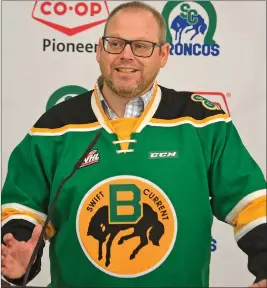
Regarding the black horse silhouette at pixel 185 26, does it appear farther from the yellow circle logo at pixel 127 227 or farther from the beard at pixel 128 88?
the yellow circle logo at pixel 127 227

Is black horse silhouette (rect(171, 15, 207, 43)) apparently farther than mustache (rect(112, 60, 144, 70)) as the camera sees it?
Yes

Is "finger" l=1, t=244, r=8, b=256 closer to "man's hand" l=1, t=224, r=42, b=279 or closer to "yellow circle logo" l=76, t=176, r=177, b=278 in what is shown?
"man's hand" l=1, t=224, r=42, b=279

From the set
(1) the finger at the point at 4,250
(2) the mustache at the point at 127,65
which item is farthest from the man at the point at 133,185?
(1) the finger at the point at 4,250

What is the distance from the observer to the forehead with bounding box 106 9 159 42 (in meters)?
1.06

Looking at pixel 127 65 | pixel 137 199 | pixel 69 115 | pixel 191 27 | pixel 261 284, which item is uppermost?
pixel 191 27

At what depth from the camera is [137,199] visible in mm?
1048

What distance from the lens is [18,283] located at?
0.84 m

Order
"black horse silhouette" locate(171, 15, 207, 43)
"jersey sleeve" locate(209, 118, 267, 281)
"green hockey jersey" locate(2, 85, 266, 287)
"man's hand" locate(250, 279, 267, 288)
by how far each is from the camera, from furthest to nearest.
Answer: "black horse silhouette" locate(171, 15, 207, 43)
"green hockey jersey" locate(2, 85, 266, 287)
"jersey sleeve" locate(209, 118, 267, 281)
"man's hand" locate(250, 279, 267, 288)

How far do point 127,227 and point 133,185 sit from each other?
0.30ft

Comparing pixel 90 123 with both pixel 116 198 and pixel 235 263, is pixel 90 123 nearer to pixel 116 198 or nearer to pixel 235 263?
pixel 116 198

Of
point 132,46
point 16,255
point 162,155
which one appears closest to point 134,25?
point 132,46

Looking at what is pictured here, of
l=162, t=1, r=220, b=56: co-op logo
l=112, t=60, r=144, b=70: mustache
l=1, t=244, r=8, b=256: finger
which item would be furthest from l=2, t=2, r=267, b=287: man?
l=162, t=1, r=220, b=56: co-op logo

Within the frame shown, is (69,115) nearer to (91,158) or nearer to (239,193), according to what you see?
(91,158)

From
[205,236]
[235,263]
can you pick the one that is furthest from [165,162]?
[235,263]
